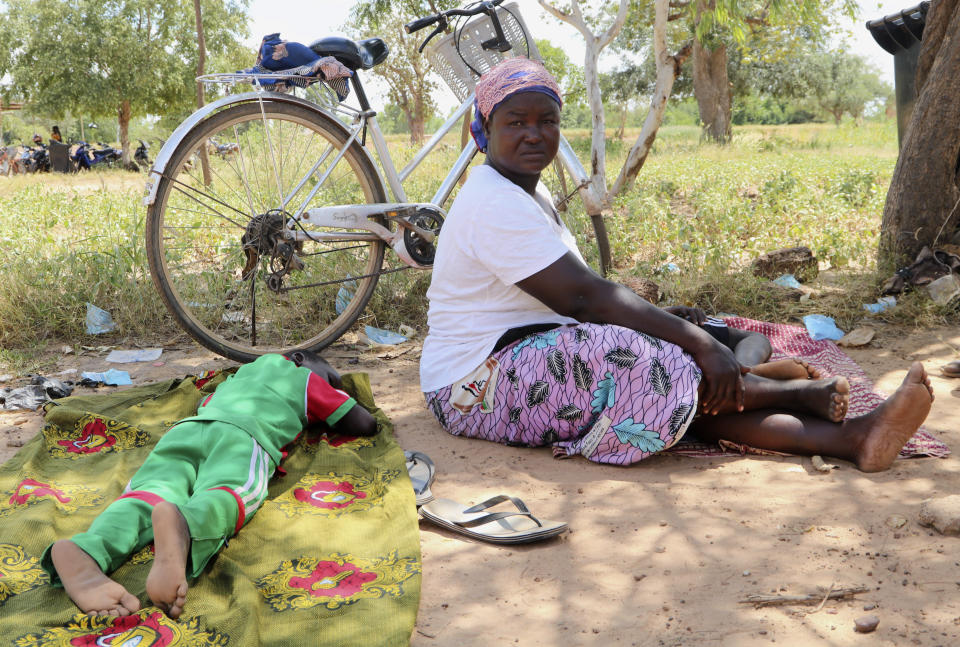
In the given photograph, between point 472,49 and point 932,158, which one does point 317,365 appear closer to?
point 472,49

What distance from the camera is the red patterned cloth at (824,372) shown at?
2.47 m

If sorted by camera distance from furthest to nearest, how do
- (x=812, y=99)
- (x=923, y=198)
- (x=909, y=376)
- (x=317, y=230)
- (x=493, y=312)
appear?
1. (x=812, y=99)
2. (x=923, y=198)
3. (x=317, y=230)
4. (x=493, y=312)
5. (x=909, y=376)

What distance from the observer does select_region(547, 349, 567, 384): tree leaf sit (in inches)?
98.2

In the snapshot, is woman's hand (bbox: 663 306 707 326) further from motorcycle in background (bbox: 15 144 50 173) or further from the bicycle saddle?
motorcycle in background (bbox: 15 144 50 173)

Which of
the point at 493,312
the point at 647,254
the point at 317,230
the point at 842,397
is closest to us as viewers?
the point at 842,397

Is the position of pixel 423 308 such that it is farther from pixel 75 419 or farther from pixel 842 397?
pixel 842 397

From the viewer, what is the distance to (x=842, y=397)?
7.81 ft

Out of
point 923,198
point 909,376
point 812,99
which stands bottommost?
point 909,376

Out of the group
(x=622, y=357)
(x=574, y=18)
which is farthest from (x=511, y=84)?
(x=574, y=18)

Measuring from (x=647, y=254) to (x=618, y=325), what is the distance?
9.09 feet

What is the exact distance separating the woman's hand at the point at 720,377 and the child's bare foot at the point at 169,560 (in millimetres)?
1508

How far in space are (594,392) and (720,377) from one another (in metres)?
0.39

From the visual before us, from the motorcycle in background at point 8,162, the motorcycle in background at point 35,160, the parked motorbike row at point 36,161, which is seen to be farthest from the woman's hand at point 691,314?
the motorcycle in background at point 35,160

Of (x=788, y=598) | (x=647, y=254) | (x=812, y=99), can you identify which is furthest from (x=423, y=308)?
(x=812, y=99)
